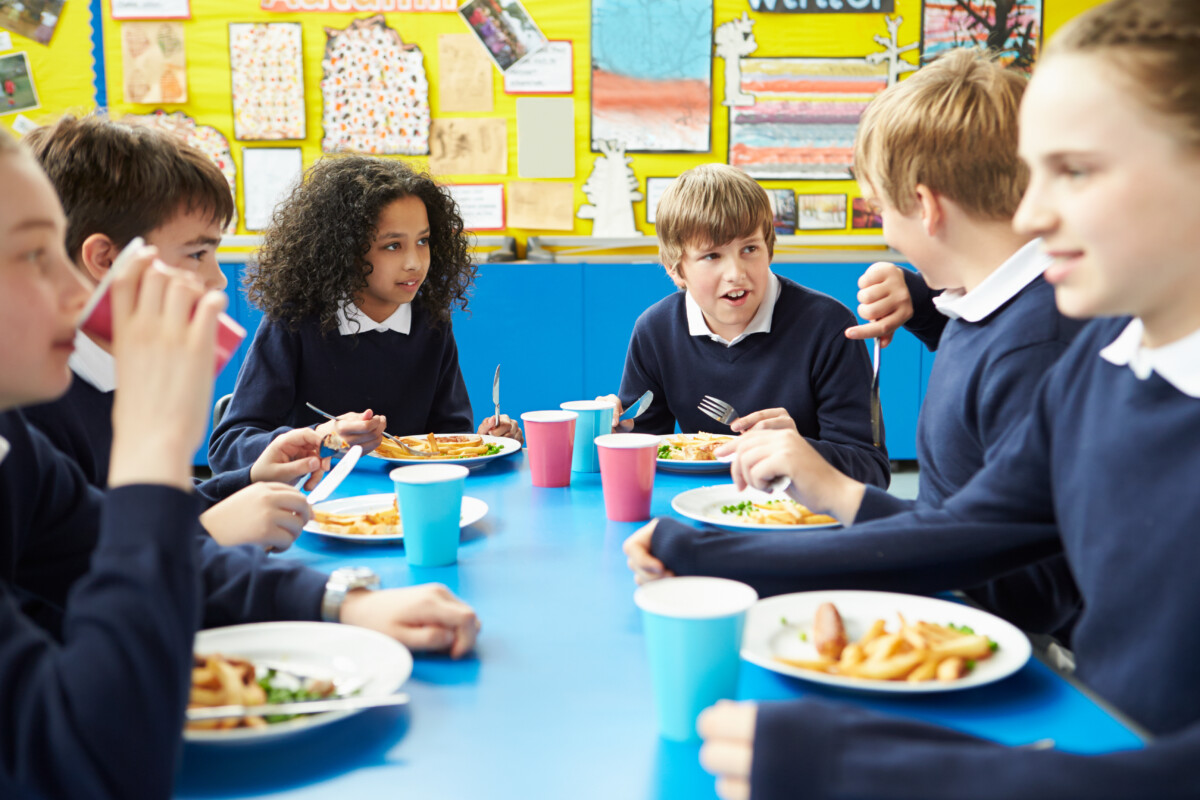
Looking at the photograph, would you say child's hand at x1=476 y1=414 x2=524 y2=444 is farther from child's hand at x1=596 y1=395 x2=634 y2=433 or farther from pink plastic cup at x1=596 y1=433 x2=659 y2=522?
pink plastic cup at x1=596 y1=433 x2=659 y2=522

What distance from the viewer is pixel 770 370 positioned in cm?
208

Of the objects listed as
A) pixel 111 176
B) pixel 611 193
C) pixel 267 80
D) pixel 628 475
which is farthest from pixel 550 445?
pixel 267 80

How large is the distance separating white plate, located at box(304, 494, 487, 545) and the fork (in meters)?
0.38

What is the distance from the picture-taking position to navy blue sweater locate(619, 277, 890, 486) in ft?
6.40

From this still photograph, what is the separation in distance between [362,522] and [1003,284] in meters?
0.86

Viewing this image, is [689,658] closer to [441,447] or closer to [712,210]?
[441,447]

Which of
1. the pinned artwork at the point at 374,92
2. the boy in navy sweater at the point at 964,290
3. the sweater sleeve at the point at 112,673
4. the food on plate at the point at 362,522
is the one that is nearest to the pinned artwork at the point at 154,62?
the pinned artwork at the point at 374,92

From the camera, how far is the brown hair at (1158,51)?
700mm

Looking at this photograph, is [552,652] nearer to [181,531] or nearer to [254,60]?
[181,531]

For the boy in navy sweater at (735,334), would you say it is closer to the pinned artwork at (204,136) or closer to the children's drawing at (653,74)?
the children's drawing at (653,74)

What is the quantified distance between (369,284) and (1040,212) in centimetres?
170

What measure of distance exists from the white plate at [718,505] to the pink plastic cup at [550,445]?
8.1 inches

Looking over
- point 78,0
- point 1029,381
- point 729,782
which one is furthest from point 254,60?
point 729,782

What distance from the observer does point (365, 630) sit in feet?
2.63
